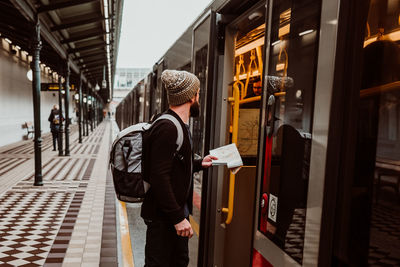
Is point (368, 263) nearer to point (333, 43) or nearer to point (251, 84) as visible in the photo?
point (333, 43)

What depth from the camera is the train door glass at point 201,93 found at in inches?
127

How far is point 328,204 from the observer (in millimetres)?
1308

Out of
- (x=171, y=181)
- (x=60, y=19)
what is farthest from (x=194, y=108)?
(x=60, y=19)

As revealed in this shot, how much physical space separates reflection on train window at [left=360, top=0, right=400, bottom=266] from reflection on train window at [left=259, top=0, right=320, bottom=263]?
0.24m

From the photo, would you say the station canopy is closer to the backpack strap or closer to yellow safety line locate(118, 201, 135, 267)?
yellow safety line locate(118, 201, 135, 267)

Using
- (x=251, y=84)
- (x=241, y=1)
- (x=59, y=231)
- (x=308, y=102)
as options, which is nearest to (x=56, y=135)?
(x=59, y=231)

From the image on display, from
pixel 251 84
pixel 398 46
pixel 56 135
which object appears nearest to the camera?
pixel 398 46

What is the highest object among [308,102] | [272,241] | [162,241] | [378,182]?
[308,102]

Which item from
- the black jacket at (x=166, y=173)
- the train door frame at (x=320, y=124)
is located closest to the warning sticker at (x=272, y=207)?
the train door frame at (x=320, y=124)

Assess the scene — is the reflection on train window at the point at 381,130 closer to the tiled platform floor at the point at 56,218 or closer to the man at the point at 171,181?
the man at the point at 171,181

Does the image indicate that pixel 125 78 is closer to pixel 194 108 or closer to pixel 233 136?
pixel 233 136

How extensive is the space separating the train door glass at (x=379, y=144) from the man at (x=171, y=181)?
1.12m

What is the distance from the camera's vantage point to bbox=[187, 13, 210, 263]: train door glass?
323cm

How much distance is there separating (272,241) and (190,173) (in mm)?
763
